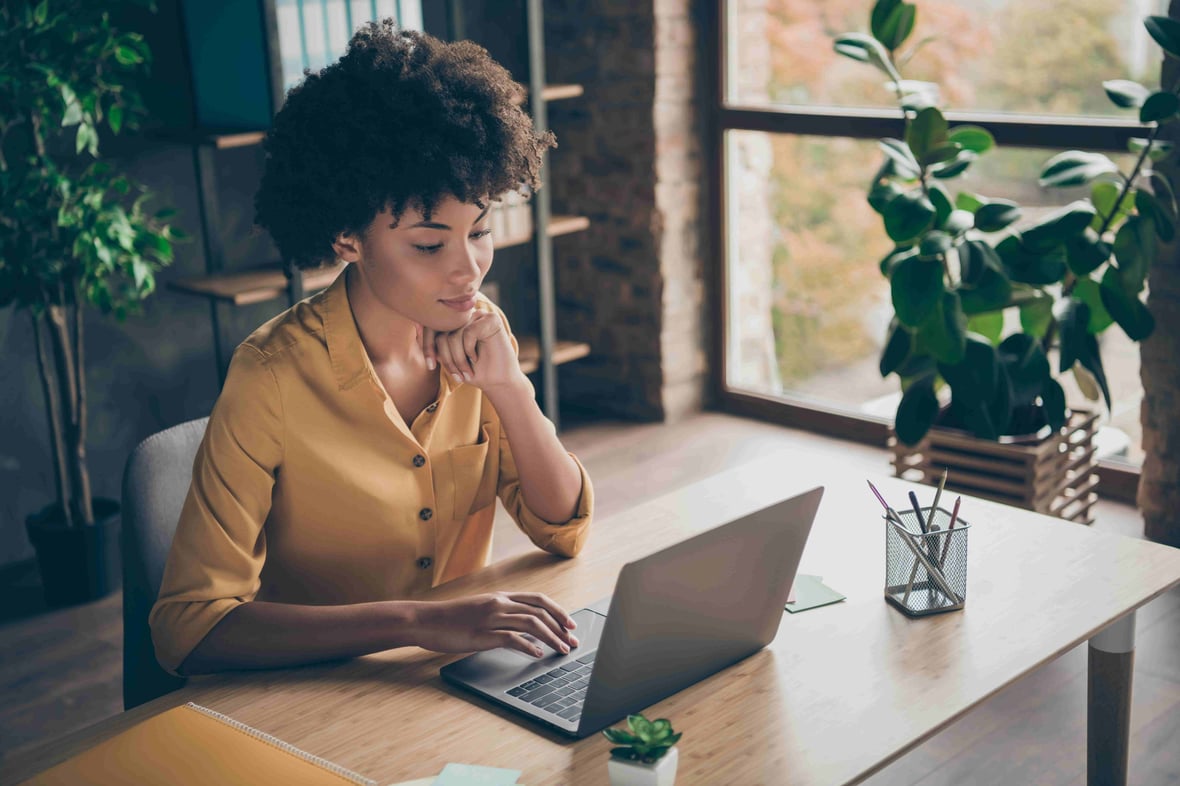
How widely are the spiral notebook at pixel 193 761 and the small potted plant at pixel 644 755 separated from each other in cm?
25

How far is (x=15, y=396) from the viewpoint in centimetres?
364

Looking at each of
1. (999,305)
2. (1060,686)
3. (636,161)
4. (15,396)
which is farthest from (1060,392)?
(15,396)

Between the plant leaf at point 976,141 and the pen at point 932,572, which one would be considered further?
the plant leaf at point 976,141

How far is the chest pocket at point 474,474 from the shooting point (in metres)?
1.86

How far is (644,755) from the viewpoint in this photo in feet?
4.02

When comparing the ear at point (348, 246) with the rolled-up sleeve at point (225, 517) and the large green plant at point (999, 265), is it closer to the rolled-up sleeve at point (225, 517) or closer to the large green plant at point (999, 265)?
the rolled-up sleeve at point (225, 517)

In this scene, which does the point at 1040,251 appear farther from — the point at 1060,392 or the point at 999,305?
the point at 1060,392

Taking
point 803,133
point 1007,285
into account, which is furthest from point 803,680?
point 803,133

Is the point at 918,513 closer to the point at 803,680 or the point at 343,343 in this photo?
the point at 803,680

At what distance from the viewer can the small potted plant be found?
122cm

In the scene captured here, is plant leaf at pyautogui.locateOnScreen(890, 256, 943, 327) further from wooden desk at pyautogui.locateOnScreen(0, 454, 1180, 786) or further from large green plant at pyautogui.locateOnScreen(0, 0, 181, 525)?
large green plant at pyautogui.locateOnScreen(0, 0, 181, 525)

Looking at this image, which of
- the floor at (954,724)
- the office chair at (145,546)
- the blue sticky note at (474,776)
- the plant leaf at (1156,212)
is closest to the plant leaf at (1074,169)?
the plant leaf at (1156,212)

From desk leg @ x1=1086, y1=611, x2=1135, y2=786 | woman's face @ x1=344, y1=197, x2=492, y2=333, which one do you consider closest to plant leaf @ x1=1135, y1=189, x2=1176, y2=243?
desk leg @ x1=1086, y1=611, x2=1135, y2=786

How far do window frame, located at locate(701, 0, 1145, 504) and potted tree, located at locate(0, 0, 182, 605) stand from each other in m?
2.04
